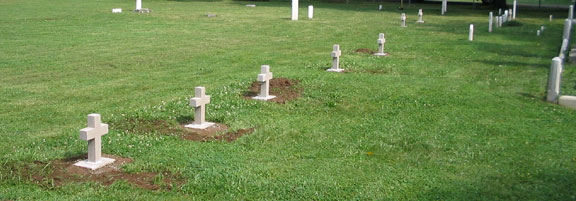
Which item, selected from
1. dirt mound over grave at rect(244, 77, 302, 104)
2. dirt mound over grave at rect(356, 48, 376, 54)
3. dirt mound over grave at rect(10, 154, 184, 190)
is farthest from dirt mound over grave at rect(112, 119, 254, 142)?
dirt mound over grave at rect(356, 48, 376, 54)

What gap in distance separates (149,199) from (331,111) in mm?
4884

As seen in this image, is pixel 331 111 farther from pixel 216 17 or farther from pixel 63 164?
pixel 216 17

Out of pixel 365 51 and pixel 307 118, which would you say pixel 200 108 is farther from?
pixel 365 51

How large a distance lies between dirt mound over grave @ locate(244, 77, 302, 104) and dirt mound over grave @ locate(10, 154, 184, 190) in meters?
4.41

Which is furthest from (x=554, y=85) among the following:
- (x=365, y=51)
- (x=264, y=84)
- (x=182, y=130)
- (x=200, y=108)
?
(x=365, y=51)

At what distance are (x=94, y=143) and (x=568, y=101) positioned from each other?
27.0 ft

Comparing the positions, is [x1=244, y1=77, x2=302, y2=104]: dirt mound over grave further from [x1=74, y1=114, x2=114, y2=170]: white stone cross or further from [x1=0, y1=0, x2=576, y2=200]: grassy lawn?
[x1=74, y1=114, x2=114, y2=170]: white stone cross

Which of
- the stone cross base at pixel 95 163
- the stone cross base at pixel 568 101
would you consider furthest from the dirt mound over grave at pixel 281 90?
the stone cross base at pixel 568 101

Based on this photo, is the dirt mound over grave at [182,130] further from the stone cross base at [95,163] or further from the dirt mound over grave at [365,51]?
the dirt mound over grave at [365,51]

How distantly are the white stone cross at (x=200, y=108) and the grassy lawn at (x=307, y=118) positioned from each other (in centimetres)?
39

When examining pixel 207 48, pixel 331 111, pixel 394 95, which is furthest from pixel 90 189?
pixel 207 48

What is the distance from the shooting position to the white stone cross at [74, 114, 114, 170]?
716 centimetres

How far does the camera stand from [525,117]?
403 inches

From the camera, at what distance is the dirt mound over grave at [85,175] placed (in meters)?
6.82
